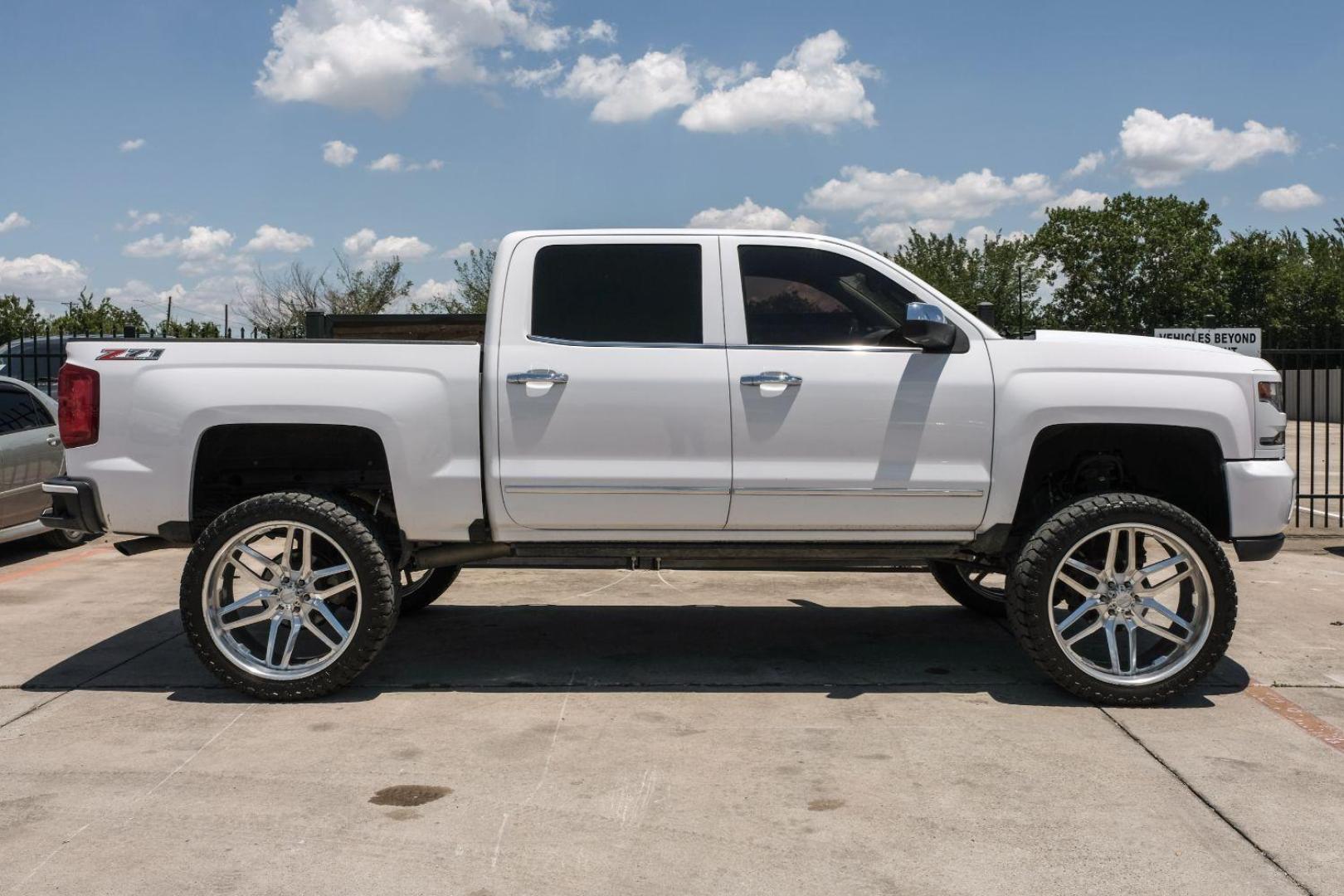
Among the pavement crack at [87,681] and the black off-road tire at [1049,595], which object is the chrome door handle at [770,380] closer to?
the black off-road tire at [1049,595]

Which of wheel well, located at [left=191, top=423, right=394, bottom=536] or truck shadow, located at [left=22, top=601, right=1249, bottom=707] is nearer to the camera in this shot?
wheel well, located at [left=191, top=423, right=394, bottom=536]

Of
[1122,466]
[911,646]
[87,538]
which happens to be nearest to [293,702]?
[911,646]

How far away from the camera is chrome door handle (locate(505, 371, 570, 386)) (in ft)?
17.2

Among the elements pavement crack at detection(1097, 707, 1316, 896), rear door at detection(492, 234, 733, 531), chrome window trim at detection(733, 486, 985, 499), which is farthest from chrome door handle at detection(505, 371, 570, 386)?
pavement crack at detection(1097, 707, 1316, 896)

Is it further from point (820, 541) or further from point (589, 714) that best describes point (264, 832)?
point (820, 541)

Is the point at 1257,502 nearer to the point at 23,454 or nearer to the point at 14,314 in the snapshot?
the point at 23,454

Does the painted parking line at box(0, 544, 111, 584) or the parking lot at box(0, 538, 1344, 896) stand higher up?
the painted parking line at box(0, 544, 111, 584)

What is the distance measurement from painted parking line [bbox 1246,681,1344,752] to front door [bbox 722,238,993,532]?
1.59 meters

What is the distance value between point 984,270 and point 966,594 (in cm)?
5731

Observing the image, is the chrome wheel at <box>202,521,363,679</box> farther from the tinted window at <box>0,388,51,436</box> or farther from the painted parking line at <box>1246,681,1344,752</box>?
the tinted window at <box>0,388,51,436</box>

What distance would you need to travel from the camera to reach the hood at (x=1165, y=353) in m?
5.36

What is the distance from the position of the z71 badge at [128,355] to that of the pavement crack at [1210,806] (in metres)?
4.63

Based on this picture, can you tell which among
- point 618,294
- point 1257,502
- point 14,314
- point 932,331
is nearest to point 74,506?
point 618,294

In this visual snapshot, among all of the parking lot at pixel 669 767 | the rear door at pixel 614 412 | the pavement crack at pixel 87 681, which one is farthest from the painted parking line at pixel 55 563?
the rear door at pixel 614 412
